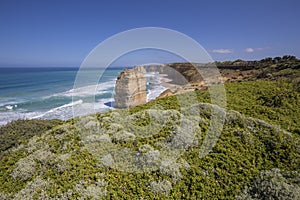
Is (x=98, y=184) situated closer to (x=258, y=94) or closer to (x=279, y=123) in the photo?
(x=279, y=123)

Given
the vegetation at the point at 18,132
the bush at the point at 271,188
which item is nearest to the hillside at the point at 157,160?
the bush at the point at 271,188

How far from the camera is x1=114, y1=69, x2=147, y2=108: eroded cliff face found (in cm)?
2412

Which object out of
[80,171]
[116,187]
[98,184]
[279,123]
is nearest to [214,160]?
[116,187]

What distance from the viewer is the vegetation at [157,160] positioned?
3.75 meters

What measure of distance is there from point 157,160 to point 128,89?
2021cm

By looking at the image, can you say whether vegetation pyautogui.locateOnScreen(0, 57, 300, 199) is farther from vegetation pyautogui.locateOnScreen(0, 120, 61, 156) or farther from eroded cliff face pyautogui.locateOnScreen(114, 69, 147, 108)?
eroded cliff face pyautogui.locateOnScreen(114, 69, 147, 108)

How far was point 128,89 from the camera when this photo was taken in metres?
24.1

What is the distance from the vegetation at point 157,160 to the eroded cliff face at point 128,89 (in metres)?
17.8

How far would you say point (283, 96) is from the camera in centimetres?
877

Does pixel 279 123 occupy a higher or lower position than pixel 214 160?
higher

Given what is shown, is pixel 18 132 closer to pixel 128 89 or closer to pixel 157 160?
pixel 157 160

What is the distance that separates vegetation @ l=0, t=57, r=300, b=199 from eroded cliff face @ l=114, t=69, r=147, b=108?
17751 mm

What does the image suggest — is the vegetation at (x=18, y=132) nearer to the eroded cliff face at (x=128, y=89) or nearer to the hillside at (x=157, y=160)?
the hillside at (x=157, y=160)

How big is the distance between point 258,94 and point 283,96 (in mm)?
1113
